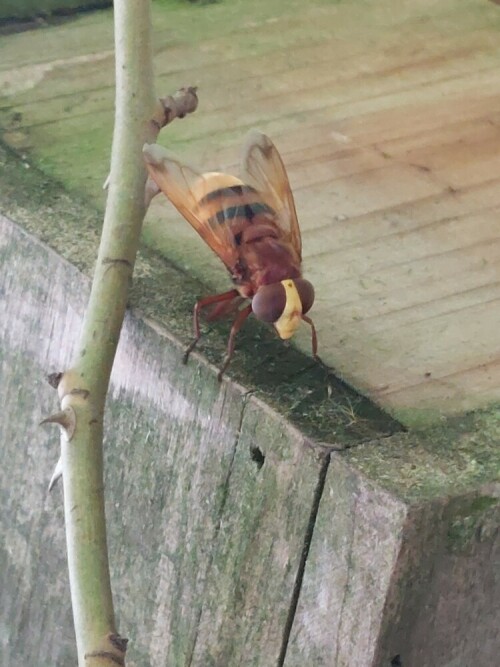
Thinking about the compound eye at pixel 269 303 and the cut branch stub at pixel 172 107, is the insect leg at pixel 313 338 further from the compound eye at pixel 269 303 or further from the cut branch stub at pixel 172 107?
the cut branch stub at pixel 172 107

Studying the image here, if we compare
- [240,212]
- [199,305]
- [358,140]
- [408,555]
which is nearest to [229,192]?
[240,212]

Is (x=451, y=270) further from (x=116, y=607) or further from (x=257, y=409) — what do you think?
(x=116, y=607)

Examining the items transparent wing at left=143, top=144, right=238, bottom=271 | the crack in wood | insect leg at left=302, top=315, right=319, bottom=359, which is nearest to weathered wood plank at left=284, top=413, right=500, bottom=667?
the crack in wood

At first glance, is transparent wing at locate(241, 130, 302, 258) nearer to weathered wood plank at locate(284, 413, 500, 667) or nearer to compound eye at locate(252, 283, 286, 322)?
compound eye at locate(252, 283, 286, 322)

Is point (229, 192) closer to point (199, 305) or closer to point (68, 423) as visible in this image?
point (199, 305)

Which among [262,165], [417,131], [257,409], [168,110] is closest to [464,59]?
[417,131]

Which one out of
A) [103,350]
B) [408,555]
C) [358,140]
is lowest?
[408,555]

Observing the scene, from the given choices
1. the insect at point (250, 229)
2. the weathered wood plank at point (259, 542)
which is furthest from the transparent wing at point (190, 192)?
the weathered wood plank at point (259, 542)
